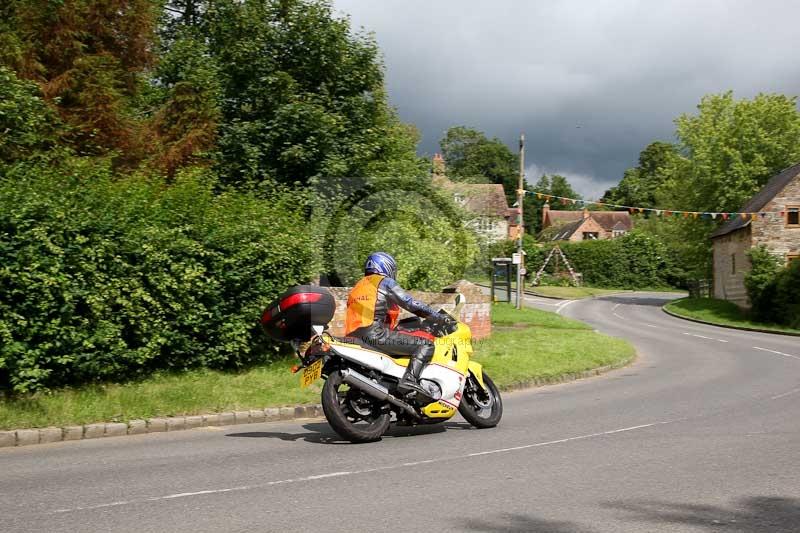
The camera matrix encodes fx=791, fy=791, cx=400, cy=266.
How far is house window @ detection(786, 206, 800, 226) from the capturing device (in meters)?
44.7

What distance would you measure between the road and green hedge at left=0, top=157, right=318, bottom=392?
1.82m

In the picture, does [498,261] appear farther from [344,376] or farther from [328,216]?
[344,376]

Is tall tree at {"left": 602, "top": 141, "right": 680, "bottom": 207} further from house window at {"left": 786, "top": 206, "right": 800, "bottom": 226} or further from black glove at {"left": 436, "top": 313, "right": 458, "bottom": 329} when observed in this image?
black glove at {"left": 436, "top": 313, "right": 458, "bottom": 329}

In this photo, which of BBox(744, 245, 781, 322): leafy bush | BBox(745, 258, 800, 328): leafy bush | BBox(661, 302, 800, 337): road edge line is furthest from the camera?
BBox(744, 245, 781, 322): leafy bush

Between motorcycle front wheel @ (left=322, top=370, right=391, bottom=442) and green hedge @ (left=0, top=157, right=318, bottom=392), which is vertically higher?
green hedge @ (left=0, top=157, right=318, bottom=392)

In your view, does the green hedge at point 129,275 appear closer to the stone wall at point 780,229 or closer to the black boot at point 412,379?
the black boot at point 412,379

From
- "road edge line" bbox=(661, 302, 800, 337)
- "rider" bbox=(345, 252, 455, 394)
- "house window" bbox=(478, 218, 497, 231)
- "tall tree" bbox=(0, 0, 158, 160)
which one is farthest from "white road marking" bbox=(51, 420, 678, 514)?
"road edge line" bbox=(661, 302, 800, 337)

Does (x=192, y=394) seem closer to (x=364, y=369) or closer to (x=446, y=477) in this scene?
(x=364, y=369)

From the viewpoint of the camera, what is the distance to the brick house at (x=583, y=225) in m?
114

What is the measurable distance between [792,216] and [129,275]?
4308 centimetres

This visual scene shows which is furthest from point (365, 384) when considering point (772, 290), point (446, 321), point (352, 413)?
point (772, 290)

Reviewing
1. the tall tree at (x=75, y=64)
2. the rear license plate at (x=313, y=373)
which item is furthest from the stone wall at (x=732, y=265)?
the rear license plate at (x=313, y=373)

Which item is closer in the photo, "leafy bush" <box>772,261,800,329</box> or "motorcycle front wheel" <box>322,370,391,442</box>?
"motorcycle front wheel" <box>322,370,391,442</box>

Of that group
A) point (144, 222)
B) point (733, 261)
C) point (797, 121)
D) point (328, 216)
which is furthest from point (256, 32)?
point (797, 121)
